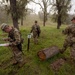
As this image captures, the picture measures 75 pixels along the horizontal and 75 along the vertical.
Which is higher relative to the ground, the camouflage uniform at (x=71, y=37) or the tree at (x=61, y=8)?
the tree at (x=61, y=8)

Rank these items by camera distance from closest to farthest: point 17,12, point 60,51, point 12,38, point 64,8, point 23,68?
1. point 12,38
2. point 23,68
3. point 60,51
4. point 17,12
5. point 64,8

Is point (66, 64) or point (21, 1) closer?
point (66, 64)

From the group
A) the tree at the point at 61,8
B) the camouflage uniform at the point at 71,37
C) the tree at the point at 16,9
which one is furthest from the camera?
the tree at the point at 61,8

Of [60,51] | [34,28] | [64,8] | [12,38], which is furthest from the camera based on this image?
[64,8]

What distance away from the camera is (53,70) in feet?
28.0

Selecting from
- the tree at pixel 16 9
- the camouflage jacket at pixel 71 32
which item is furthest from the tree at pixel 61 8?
the camouflage jacket at pixel 71 32

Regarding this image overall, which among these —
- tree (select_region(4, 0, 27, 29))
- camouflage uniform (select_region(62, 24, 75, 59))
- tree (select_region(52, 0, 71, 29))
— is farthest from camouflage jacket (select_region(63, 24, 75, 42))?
tree (select_region(52, 0, 71, 29))

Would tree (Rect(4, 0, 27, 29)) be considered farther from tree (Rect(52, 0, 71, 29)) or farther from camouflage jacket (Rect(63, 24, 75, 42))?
camouflage jacket (Rect(63, 24, 75, 42))

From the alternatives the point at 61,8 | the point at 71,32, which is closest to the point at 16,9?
the point at 61,8

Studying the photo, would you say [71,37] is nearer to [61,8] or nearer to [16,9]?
[16,9]

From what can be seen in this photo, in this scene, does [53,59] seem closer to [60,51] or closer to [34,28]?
[60,51]

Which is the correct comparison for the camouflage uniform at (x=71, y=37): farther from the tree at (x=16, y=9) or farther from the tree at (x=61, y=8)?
the tree at (x=61, y=8)

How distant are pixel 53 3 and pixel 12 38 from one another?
1884cm

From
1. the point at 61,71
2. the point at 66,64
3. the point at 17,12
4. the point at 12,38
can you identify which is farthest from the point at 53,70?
the point at 17,12
